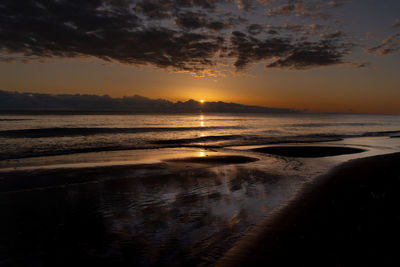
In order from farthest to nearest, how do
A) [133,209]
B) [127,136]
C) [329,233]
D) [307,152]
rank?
1. [127,136]
2. [307,152]
3. [133,209]
4. [329,233]

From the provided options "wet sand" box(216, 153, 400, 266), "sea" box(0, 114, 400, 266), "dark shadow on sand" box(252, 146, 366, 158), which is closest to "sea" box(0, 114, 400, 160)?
"dark shadow on sand" box(252, 146, 366, 158)

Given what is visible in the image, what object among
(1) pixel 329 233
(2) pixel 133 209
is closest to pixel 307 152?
(1) pixel 329 233

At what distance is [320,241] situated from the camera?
271 inches

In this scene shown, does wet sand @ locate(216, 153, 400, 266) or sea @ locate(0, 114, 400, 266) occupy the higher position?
wet sand @ locate(216, 153, 400, 266)

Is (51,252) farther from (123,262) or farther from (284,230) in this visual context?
(284,230)

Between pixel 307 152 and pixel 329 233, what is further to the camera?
pixel 307 152

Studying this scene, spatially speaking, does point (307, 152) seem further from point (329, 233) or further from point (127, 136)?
point (127, 136)

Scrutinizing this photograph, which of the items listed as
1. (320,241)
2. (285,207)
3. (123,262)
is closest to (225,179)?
(285,207)

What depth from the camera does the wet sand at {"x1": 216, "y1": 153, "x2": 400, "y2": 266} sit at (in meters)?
5.99

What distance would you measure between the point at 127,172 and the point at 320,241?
514 inches

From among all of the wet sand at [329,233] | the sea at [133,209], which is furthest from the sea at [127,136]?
the wet sand at [329,233]

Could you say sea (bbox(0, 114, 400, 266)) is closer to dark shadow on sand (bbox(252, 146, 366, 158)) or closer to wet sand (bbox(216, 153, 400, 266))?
wet sand (bbox(216, 153, 400, 266))

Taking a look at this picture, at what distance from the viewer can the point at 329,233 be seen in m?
7.34

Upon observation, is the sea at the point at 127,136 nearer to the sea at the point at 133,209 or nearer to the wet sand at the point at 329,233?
the sea at the point at 133,209
